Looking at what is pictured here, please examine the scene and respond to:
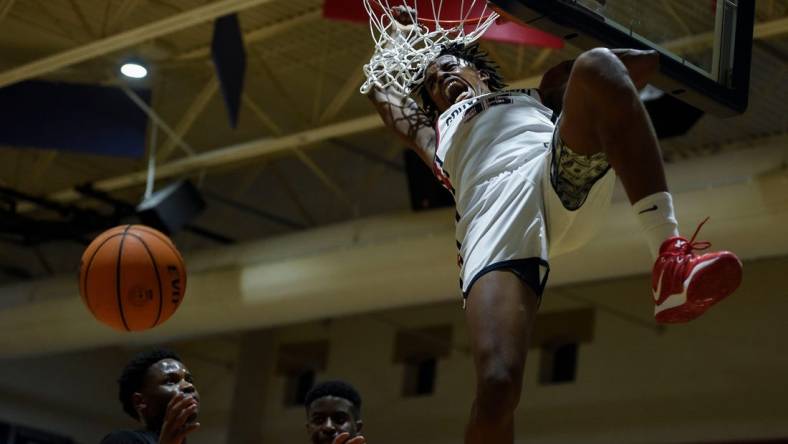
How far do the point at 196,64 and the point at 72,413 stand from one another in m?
6.56

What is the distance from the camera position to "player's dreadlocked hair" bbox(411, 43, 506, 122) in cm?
432

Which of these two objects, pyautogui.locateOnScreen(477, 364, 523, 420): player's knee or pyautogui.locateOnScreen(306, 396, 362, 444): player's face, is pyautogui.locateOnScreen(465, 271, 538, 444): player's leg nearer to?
pyautogui.locateOnScreen(477, 364, 523, 420): player's knee

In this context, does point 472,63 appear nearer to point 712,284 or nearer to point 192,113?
point 712,284

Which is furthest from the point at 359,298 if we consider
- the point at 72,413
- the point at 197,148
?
the point at 72,413

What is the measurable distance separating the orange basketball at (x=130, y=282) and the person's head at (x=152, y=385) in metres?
2.28

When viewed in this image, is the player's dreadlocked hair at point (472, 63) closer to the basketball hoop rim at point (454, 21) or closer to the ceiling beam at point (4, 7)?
the basketball hoop rim at point (454, 21)

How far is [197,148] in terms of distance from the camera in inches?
494

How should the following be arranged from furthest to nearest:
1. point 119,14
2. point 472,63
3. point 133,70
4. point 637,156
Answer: point 133,70
point 119,14
point 472,63
point 637,156

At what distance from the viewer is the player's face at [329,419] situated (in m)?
5.05

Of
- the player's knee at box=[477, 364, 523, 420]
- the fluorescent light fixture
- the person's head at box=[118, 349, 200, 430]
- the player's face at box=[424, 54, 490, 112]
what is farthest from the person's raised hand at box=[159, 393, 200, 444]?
the fluorescent light fixture

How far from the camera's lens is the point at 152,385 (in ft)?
13.8

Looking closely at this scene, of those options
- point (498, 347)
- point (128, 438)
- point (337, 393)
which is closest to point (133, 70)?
point (337, 393)

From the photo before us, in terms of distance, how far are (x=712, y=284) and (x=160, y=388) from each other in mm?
2009

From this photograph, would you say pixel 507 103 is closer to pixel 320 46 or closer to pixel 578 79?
pixel 578 79
